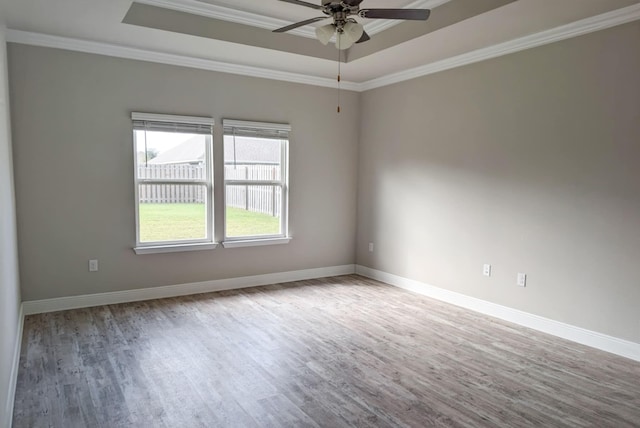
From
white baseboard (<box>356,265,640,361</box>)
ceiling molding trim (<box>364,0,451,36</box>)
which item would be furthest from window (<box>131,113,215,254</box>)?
white baseboard (<box>356,265,640,361</box>)

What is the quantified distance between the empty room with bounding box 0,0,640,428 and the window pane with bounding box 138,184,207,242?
0.08 feet

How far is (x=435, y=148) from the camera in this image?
484 centimetres

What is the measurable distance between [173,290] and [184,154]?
1558 mm

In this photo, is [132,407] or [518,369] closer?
[132,407]

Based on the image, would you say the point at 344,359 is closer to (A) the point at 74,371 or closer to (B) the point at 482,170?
(A) the point at 74,371

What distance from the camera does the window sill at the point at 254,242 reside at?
5078 mm

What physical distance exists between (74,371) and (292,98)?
12.4 feet

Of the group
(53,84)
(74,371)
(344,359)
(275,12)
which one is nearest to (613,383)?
(344,359)

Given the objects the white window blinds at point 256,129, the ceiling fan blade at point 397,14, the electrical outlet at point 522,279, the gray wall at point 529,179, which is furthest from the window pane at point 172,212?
the electrical outlet at point 522,279

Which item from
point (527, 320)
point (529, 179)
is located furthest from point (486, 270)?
→ point (529, 179)

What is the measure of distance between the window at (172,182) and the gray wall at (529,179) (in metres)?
2.31

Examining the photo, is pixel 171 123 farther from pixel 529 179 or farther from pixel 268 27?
pixel 529 179

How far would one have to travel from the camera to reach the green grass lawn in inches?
183

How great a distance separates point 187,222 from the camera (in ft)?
16.1
